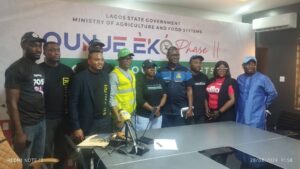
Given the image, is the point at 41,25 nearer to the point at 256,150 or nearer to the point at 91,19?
the point at 91,19

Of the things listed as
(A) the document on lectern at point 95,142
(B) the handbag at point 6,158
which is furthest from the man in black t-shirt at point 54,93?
(B) the handbag at point 6,158

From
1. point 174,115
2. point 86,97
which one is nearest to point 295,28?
point 174,115

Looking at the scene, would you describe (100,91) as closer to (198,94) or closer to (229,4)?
(198,94)

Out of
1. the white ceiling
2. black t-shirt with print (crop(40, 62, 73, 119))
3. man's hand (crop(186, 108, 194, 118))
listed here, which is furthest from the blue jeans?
the white ceiling

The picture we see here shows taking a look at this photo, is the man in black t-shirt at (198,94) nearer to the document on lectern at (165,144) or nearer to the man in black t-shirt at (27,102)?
the document on lectern at (165,144)

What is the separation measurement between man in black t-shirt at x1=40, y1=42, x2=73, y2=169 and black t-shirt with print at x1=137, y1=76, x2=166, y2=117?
83cm

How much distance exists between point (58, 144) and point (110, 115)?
0.68m

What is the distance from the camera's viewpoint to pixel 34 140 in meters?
2.29

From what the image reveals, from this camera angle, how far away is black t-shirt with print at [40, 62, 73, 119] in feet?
8.25

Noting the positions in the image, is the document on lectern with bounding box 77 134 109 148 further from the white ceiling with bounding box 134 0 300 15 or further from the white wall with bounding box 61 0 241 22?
the white ceiling with bounding box 134 0 300 15

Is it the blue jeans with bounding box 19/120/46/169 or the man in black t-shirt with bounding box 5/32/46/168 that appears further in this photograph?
the blue jeans with bounding box 19/120/46/169

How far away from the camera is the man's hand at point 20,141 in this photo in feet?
6.71

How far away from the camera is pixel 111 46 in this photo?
329 centimetres

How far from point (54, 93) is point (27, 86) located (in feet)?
1.27
